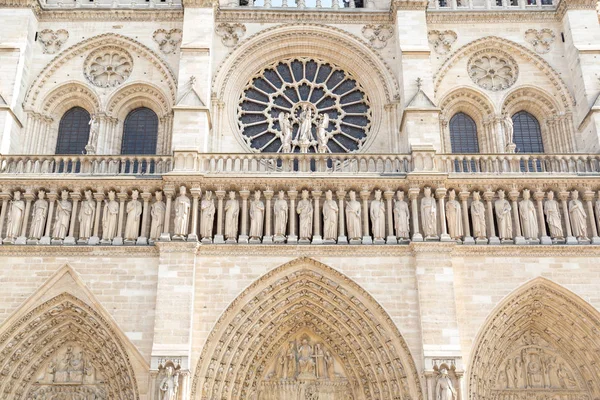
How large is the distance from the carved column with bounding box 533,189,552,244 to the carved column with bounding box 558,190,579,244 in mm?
339

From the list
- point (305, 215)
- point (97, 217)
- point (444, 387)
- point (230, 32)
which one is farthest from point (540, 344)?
point (230, 32)

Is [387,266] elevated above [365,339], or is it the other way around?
[387,266]

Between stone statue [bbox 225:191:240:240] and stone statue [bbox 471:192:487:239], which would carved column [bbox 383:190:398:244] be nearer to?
stone statue [bbox 471:192:487:239]

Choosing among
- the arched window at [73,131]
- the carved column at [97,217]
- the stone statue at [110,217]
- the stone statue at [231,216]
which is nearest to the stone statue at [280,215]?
the stone statue at [231,216]

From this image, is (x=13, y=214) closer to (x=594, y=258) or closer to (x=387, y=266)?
(x=387, y=266)

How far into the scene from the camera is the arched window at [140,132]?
50.9 ft

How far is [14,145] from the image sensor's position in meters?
14.6

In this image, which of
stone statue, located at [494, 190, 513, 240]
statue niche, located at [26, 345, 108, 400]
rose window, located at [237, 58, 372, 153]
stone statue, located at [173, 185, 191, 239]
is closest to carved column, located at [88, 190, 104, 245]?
stone statue, located at [173, 185, 191, 239]

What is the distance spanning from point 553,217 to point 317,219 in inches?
174

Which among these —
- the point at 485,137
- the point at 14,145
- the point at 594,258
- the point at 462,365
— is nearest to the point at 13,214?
the point at 14,145

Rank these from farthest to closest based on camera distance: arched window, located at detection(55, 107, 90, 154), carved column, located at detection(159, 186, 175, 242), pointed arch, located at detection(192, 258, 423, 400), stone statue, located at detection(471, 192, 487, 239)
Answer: arched window, located at detection(55, 107, 90, 154)
stone statue, located at detection(471, 192, 487, 239)
carved column, located at detection(159, 186, 175, 242)
pointed arch, located at detection(192, 258, 423, 400)

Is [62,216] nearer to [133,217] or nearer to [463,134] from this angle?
[133,217]

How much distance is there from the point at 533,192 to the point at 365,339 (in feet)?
14.1

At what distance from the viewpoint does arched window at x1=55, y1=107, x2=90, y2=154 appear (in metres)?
15.5
